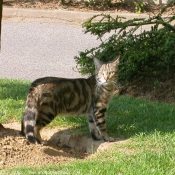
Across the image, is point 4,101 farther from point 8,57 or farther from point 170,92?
point 8,57

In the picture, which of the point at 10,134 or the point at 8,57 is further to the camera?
the point at 8,57

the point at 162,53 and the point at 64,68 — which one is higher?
the point at 162,53

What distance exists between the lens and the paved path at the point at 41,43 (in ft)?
42.8

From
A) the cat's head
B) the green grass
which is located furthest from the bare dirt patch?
the cat's head

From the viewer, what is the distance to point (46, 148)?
6.85 metres

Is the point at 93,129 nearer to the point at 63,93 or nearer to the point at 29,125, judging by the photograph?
the point at 63,93

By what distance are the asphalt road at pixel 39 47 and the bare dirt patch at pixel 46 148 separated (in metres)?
4.75

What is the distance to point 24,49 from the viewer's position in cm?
1484

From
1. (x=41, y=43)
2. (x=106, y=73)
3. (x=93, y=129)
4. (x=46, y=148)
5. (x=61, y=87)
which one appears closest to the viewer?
(x=46, y=148)

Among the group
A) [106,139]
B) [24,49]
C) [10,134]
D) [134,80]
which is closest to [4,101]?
[10,134]

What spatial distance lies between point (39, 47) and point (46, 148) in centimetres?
858

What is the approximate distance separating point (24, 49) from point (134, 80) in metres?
5.00

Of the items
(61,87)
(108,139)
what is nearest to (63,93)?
(61,87)

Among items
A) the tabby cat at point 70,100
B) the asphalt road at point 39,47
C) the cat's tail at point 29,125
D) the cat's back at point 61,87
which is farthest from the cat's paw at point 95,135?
the asphalt road at point 39,47
